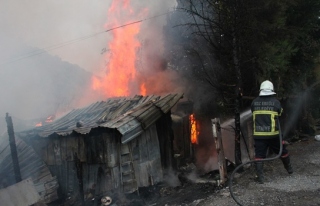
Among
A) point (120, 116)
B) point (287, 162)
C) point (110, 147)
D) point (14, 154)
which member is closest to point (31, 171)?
point (14, 154)

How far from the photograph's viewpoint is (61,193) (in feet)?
31.8

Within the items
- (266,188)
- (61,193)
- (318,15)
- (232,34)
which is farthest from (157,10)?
(266,188)

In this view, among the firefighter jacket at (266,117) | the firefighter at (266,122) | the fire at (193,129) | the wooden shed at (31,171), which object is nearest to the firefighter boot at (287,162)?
the firefighter at (266,122)

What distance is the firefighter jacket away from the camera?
6.32 m

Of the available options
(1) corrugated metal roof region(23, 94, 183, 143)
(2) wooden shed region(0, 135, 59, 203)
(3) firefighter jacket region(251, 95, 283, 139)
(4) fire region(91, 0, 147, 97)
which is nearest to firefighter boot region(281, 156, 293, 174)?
(3) firefighter jacket region(251, 95, 283, 139)

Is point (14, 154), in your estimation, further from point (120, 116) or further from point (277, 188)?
point (277, 188)

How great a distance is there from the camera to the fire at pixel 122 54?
56.1 feet

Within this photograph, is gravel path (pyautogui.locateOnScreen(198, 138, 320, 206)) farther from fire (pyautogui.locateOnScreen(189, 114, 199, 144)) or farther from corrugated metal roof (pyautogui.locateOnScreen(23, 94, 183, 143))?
fire (pyautogui.locateOnScreen(189, 114, 199, 144))

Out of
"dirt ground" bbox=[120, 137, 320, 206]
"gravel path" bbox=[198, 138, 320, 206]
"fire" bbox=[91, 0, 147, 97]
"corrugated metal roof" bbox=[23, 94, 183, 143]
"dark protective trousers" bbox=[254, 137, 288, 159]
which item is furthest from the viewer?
"fire" bbox=[91, 0, 147, 97]

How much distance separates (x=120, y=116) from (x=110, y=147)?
109 centimetres

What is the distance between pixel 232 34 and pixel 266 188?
14.9ft

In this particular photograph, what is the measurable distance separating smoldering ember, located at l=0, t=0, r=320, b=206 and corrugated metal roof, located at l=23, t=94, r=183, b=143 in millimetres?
48

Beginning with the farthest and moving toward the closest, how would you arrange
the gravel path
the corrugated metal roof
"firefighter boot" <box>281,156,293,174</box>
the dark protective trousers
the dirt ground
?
the corrugated metal roof, "firefighter boot" <box>281,156,293,174</box>, the dark protective trousers, the dirt ground, the gravel path

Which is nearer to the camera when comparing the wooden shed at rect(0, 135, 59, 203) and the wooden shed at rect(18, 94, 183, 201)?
the wooden shed at rect(18, 94, 183, 201)
